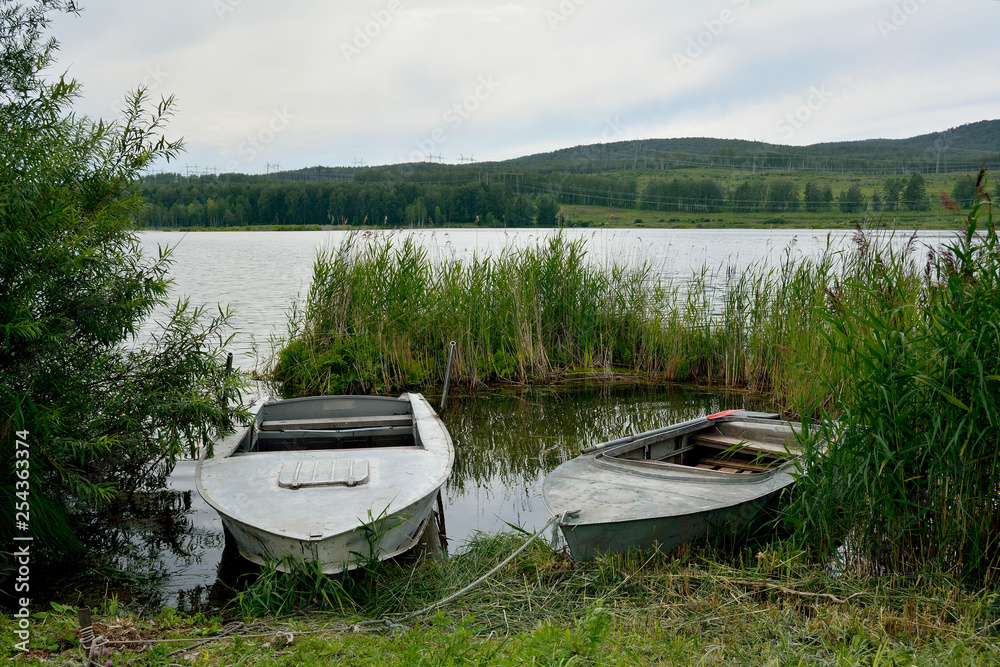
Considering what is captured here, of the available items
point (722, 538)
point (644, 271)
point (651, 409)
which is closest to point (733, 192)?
point (644, 271)

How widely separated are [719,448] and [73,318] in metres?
5.40

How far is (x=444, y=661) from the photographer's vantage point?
286 centimetres

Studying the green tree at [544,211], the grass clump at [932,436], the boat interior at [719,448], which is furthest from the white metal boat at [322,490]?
the green tree at [544,211]

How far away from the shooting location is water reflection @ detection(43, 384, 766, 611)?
16.2 ft

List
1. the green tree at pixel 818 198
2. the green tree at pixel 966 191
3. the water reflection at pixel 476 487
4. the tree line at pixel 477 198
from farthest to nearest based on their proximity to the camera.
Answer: the green tree at pixel 818 198, the tree line at pixel 477 198, the water reflection at pixel 476 487, the green tree at pixel 966 191

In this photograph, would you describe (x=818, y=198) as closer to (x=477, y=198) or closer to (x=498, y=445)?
(x=477, y=198)

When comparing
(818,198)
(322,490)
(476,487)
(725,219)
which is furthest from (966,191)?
(725,219)

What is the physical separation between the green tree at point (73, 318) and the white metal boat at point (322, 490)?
0.57m

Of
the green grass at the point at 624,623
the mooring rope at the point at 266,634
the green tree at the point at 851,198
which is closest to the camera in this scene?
the green grass at the point at 624,623

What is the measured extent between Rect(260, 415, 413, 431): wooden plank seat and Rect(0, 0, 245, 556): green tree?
3.70 feet

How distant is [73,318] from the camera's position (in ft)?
14.8

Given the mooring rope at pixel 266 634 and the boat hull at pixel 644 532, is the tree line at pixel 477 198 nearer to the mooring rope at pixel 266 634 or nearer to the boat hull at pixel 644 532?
the boat hull at pixel 644 532

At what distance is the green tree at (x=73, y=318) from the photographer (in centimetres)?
421

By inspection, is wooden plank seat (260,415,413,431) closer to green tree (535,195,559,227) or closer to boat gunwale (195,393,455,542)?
boat gunwale (195,393,455,542)
